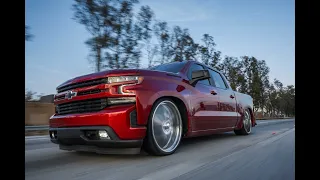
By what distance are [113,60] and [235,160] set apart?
6927mm

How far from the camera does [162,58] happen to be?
1180 cm

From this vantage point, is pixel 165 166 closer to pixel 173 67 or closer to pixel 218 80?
pixel 173 67

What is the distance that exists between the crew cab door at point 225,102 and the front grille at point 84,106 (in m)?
2.65

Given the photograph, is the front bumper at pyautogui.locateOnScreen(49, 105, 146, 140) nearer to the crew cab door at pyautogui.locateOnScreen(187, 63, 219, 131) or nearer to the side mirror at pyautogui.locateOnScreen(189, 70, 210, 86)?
the crew cab door at pyautogui.locateOnScreen(187, 63, 219, 131)

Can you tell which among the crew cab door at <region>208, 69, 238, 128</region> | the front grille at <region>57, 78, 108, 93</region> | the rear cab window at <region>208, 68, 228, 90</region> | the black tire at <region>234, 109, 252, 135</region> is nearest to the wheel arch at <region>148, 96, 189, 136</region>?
the front grille at <region>57, 78, 108, 93</region>

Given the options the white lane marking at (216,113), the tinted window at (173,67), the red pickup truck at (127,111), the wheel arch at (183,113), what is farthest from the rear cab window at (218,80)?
the wheel arch at (183,113)

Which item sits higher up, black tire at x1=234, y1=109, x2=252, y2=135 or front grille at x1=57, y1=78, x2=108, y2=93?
front grille at x1=57, y1=78, x2=108, y2=93

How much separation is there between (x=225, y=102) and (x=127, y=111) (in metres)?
2.92

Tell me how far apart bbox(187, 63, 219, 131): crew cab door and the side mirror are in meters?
0.10

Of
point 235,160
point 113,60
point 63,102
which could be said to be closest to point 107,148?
point 63,102

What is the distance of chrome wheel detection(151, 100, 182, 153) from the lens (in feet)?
11.5

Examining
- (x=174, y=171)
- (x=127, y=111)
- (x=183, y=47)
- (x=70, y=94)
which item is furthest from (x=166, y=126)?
(x=183, y=47)

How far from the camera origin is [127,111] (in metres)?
3.09
